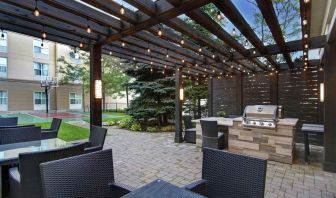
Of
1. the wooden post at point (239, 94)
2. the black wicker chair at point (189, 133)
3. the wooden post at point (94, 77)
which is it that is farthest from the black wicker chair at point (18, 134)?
the wooden post at point (239, 94)

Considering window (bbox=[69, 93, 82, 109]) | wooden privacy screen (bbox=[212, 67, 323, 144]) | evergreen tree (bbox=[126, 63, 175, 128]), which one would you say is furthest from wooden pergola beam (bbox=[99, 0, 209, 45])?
window (bbox=[69, 93, 82, 109])

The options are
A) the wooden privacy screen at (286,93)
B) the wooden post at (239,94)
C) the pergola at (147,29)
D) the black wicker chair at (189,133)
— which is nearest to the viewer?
the pergola at (147,29)

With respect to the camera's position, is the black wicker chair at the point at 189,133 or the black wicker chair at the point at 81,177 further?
the black wicker chair at the point at 189,133

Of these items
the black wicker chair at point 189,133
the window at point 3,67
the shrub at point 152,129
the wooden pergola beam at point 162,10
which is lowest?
the shrub at point 152,129

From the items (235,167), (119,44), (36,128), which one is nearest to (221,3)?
(235,167)

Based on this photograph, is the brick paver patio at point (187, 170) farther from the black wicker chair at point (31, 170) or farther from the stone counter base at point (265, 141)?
the black wicker chair at point (31, 170)

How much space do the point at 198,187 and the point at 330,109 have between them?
400 centimetres

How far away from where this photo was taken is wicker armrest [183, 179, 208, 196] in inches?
69.5

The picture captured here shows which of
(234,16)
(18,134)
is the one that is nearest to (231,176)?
(234,16)

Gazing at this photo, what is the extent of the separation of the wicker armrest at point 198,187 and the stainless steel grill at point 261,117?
3.53 meters

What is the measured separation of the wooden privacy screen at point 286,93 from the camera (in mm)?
7152

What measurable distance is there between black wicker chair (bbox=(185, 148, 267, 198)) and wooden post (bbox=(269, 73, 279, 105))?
7166 millimetres

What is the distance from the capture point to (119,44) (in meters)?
4.91

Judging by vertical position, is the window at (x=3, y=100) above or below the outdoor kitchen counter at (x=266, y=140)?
above
